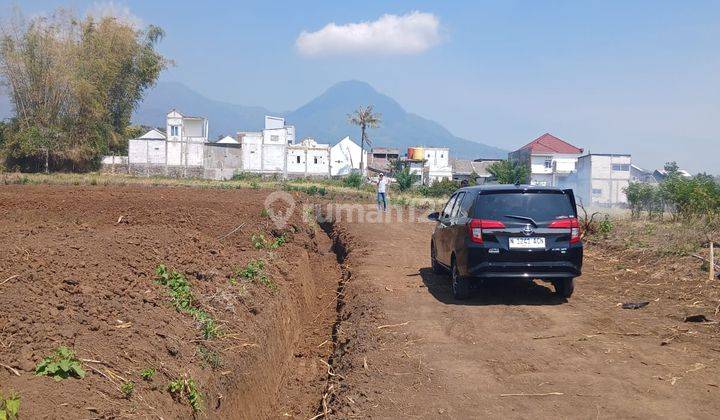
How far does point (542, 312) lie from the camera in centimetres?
884

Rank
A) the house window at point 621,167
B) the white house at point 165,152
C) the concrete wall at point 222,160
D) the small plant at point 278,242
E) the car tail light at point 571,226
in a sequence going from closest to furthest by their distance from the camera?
the car tail light at point 571,226 < the small plant at point 278,242 < the house window at point 621,167 < the white house at point 165,152 < the concrete wall at point 222,160

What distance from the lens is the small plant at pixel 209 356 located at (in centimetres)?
561

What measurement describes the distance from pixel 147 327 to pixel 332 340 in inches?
158

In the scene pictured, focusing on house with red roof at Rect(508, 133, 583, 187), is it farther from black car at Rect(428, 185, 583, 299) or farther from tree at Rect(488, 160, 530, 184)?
black car at Rect(428, 185, 583, 299)

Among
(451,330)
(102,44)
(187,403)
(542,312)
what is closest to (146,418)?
(187,403)

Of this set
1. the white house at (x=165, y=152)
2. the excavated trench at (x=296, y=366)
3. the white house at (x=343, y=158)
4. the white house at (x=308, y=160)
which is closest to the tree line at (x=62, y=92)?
the white house at (x=165, y=152)

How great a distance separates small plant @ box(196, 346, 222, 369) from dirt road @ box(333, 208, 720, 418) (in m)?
1.16

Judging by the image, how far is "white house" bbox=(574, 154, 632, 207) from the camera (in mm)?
33906

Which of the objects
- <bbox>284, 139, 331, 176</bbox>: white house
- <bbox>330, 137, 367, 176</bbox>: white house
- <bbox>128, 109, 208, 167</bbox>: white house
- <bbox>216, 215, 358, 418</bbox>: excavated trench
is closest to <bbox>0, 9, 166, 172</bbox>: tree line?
<bbox>128, 109, 208, 167</bbox>: white house

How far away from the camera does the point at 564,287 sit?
977cm

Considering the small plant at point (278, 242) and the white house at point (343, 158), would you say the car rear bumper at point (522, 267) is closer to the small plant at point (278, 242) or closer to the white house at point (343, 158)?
the small plant at point (278, 242)

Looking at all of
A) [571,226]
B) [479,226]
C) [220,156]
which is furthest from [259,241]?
[220,156]

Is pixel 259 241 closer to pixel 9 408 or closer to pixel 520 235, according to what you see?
pixel 520 235

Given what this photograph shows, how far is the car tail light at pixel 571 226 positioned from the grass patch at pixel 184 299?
5099 mm
